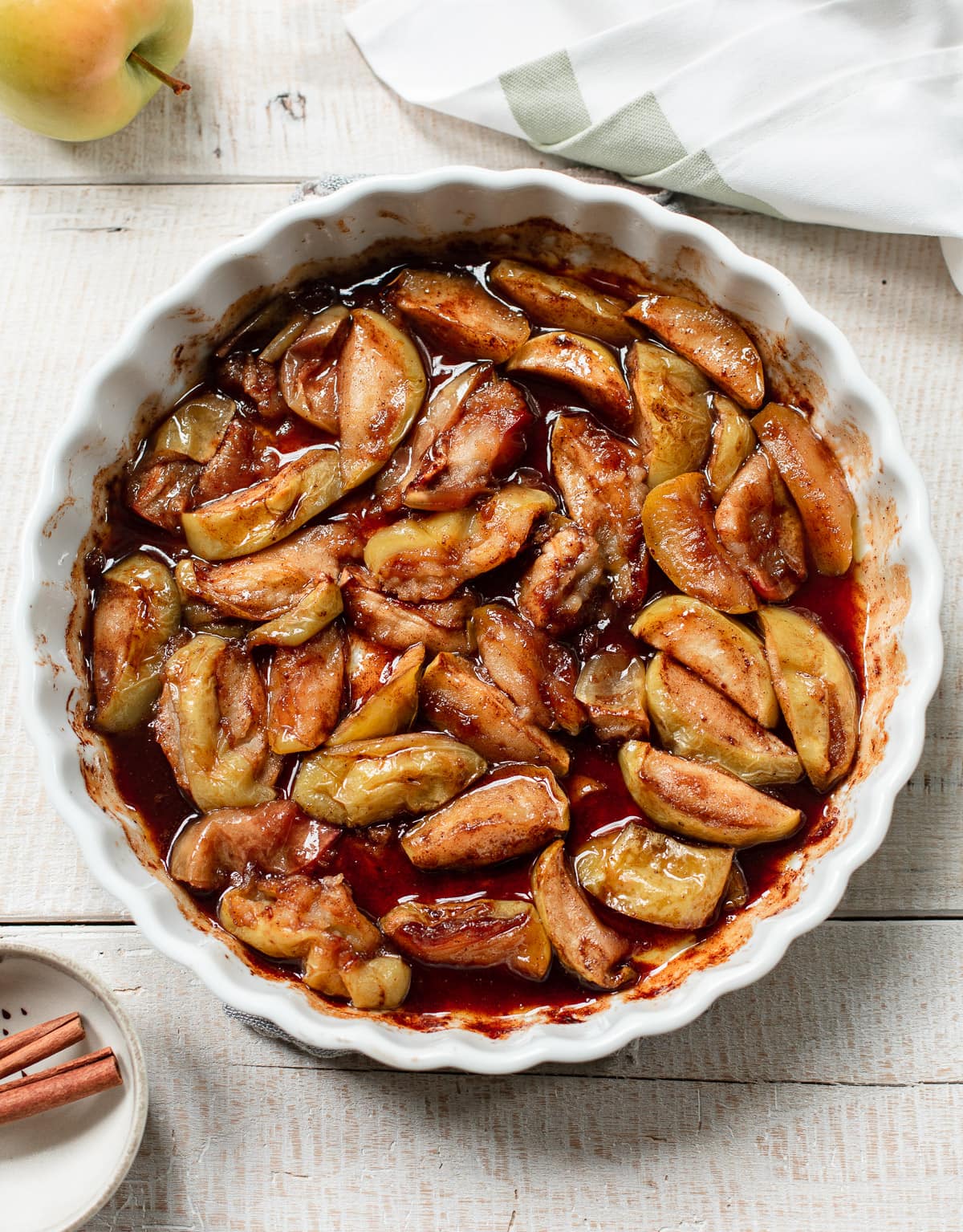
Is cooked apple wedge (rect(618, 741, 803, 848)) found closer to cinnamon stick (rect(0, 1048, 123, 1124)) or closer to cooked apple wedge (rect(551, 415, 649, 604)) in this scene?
cooked apple wedge (rect(551, 415, 649, 604))

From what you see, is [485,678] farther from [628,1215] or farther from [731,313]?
[628,1215]

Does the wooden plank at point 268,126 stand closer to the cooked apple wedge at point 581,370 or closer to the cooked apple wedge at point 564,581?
the cooked apple wedge at point 581,370

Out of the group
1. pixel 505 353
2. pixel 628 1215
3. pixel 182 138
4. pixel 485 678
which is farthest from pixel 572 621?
pixel 182 138

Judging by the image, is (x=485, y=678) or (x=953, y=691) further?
(x=953, y=691)

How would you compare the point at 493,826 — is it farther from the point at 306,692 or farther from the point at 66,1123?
the point at 66,1123

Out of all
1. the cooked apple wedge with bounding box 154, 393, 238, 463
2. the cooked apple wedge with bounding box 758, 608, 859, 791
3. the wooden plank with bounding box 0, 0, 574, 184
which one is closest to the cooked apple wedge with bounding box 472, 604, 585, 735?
the cooked apple wedge with bounding box 758, 608, 859, 791

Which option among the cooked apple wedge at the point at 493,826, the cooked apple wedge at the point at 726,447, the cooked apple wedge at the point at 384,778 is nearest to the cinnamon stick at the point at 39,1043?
the cooked apple wedge at the point at 384,778

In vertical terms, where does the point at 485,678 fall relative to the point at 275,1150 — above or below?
A: above

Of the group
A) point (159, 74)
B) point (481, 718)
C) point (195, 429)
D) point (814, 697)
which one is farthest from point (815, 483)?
point (159, 74)
